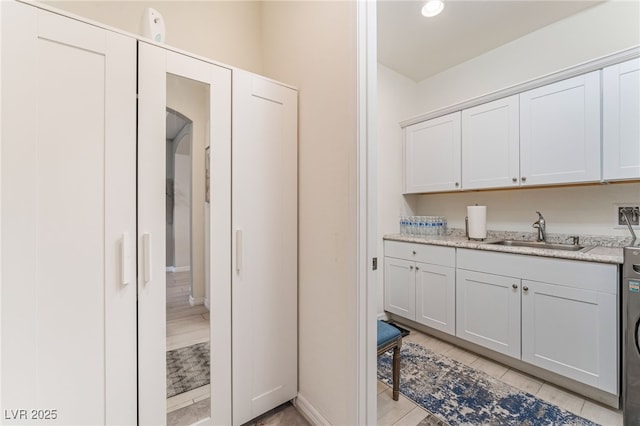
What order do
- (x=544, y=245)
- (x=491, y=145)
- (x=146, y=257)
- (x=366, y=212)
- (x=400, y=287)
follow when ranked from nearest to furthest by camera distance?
(x=146, y=257) < (x=366, y=212) < (x=544, y=245) < (x=491, y=145) < (x=400, y=287)

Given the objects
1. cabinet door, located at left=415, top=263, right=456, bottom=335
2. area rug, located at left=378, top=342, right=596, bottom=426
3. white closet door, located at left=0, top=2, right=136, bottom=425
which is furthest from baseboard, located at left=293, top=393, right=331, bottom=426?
cabinet door, located at left=415, top=263, right=456, bottom=335

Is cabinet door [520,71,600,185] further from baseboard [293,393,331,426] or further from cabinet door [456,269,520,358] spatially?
baseboard [293,393,331,426]

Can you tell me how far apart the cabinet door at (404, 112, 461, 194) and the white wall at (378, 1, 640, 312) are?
0.15 meters

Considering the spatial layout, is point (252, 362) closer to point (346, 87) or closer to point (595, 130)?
point (346, 87)

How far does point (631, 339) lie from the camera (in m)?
1.38

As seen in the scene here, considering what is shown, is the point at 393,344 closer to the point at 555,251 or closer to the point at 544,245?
the point at 555,251

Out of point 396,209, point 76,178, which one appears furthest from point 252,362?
point 396,209

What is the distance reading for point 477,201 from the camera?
2.69m

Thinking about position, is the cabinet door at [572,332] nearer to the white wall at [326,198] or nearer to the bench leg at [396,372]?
the bench leg at [396,372]

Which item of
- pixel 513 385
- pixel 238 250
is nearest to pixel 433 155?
pixel 513 385

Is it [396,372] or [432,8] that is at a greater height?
[432,8]

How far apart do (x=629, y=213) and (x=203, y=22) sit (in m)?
3.29

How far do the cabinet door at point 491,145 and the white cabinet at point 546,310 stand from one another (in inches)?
29.6

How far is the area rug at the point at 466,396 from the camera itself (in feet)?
4.77
